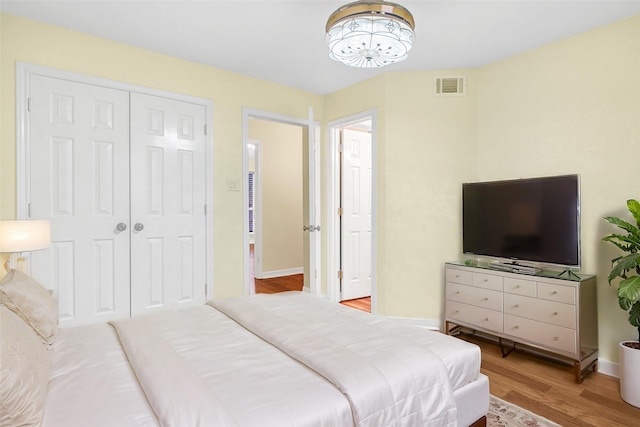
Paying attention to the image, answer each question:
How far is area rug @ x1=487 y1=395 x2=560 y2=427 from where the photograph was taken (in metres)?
1.99

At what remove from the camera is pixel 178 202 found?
3264 millimetres

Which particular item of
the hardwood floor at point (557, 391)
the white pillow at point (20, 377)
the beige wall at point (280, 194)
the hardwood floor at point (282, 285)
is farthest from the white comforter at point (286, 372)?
the beige wall at point (280, 194)

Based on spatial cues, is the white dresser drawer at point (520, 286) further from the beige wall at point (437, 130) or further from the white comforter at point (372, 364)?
the white comforter at point (372, 364)

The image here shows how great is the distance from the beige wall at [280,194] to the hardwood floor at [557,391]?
391cm

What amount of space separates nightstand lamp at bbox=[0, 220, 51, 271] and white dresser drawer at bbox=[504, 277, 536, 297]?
132 inches

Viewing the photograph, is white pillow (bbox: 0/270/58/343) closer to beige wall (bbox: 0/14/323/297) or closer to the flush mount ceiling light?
beige wall (bbox: 0/14/323/297)

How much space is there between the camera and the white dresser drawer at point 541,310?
99.3 inches

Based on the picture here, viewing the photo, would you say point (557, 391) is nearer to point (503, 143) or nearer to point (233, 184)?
point (503, 143)

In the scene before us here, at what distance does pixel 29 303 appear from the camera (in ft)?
5.11

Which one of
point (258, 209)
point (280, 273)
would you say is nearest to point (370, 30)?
point (258, 209)

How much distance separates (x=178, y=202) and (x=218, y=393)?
2389 millimetres

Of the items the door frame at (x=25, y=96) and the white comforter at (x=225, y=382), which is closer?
the white comforter at (x=225, y=382)

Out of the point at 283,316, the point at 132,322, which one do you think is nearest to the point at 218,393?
the point at 283,316

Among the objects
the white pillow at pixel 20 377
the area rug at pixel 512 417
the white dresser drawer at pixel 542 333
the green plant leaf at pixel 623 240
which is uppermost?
the green plant leaf at pixel 623 240
